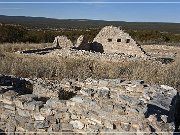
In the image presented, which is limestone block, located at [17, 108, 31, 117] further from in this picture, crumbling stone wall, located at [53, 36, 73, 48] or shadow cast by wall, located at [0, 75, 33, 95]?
crumbling stone wall, located at [53, 36, 73, 48]

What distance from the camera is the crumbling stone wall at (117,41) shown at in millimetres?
23031

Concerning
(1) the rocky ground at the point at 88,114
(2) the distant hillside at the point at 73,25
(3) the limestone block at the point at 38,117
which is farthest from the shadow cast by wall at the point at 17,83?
(2) the distant hillside at the point at 73,25

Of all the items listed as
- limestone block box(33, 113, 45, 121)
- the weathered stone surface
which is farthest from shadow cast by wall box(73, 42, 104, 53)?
the weathered stone surface

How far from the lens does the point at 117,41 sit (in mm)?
24109

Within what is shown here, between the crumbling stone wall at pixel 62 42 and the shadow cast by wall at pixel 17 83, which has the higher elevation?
the shadow cast by wall at pixel 17 83

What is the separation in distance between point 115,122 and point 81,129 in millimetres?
689

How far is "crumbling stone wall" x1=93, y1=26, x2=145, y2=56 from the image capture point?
2303 cm

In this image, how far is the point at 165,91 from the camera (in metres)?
8.23

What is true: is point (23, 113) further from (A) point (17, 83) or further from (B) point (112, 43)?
(B) point (112, 43)

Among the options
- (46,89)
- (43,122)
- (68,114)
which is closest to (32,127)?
(43,122)

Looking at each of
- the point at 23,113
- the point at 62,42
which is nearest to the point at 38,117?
the point at 23,113

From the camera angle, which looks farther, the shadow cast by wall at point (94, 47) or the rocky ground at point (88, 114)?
the shadow cast by wall at point (94, 47)

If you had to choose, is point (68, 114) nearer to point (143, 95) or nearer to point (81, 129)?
point (81, 129)

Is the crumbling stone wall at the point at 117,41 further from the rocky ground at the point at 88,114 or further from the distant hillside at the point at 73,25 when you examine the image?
the distant hillside at the point at 73,25
